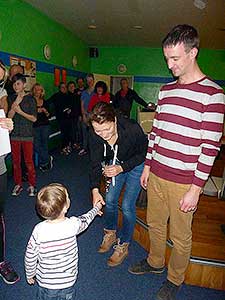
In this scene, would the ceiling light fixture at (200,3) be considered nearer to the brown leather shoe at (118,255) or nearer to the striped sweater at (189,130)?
the striped sweater at (189,130)

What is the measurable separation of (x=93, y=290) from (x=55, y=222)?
3.11ft

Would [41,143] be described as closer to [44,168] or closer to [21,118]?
[44,168]

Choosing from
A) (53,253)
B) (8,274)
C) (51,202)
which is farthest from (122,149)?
(8,274)

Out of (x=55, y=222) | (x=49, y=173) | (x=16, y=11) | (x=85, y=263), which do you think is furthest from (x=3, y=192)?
(x=16, y=11)

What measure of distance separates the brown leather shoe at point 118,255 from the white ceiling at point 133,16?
11.9 feet

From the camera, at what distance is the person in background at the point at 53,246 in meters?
1.34

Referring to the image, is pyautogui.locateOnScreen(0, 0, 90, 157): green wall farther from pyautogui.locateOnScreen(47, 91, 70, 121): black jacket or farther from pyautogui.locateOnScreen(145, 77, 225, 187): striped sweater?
pyautogui.locateOnScreen(145, 77, 225, 187): striped sweater

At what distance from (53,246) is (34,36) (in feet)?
15.4

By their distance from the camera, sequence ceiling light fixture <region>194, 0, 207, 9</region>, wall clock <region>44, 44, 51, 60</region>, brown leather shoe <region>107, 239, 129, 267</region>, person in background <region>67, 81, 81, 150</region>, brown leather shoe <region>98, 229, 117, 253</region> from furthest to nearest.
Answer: person in background <region>67, 81, 81, 150</region> → wall clock <region>44, 44, 51, 60</region> → ceiling light fixture <region>194, 0, 207, 9</region> → brown leather shoe <region>98, 229, 117, 253</region> → brown leather shoe <region>107, 239, 129, 267</region>

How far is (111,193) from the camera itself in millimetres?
2215

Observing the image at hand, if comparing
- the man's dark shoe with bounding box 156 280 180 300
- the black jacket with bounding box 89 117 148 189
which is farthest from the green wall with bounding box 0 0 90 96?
the man's dark shoe with bounding box 156 280 180 300

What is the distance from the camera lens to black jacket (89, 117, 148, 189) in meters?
1.97

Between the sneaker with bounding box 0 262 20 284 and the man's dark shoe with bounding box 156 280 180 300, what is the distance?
41.0 inches

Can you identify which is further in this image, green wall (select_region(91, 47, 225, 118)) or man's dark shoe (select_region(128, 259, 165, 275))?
green wall (select_region(91, 47, 225, 118))
